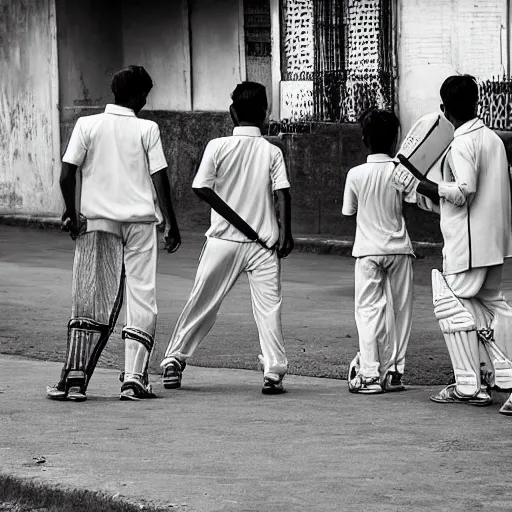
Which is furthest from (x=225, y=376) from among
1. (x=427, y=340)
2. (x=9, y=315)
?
(x=9, y=315)

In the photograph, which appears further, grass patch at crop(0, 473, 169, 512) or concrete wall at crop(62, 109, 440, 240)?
concrete wall at crop(62, 109, 440, 240)

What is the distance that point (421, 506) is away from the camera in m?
5.33

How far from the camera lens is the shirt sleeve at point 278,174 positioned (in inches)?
317

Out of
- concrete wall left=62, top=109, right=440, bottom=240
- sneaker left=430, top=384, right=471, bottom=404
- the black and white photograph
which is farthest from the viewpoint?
concrete wall left=62, top=109, right=440, bottom=240

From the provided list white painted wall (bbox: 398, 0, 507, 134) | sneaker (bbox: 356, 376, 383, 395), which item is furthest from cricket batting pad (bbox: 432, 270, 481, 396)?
white painted wall (bbox: 398, 0, 507, 134)

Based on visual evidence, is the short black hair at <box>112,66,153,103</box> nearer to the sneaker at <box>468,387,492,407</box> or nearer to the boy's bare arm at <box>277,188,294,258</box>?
the boy's bare arm at <box>277,188,294,258</box>

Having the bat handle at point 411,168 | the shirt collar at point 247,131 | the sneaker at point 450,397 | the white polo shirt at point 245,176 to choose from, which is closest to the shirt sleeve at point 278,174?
the white polo shirt at point 245,176

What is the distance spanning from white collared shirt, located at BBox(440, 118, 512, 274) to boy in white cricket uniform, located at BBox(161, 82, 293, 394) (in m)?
0.99

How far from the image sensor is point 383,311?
8156 mm

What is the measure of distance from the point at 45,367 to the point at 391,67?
8.16m

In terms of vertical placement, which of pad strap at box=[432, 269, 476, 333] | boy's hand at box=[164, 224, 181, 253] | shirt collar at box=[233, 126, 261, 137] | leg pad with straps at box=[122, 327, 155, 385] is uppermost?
shirt collar at box=[233, 126, 261, 137]

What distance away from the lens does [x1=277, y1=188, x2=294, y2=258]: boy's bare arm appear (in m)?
8.04

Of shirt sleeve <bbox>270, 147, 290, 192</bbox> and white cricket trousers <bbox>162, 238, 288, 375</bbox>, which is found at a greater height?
shirt sleeve <bbox>270, 147, 290, 192</bbox>

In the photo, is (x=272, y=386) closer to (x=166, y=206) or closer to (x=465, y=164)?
(x=166, y=206)
